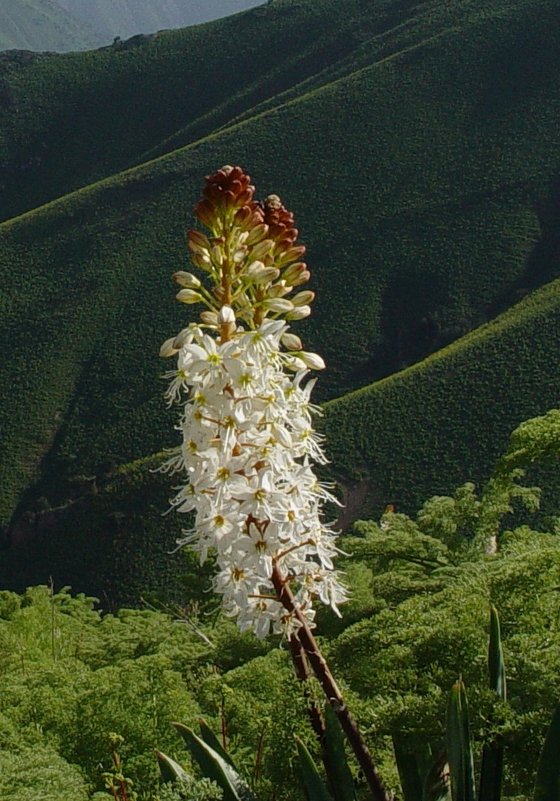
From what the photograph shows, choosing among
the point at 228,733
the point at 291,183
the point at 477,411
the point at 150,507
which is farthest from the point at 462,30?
the point at 228,733

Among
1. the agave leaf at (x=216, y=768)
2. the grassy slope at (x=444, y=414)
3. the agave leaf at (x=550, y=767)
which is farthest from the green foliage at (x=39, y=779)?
the grassy slope at (x=444, y=414)

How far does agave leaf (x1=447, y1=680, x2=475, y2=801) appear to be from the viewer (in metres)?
3.54

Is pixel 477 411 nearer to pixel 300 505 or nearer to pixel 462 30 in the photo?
Result: pixel 300 505

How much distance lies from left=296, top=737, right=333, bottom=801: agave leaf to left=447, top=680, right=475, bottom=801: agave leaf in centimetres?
53

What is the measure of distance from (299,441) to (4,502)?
3879cm

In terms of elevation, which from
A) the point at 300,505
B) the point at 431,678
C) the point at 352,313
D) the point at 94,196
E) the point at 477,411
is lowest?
the point at 477,411

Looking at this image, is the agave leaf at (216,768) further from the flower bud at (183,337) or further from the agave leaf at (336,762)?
the flower bud at (183,337)

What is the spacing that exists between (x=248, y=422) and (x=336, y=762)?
1.44 meters

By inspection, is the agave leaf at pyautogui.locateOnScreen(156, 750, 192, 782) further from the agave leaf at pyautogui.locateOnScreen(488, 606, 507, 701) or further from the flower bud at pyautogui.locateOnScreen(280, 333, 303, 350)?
the flower bud at pyautogui.locateOnScreen(280, 333, 303, 350)

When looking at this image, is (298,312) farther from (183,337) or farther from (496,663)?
(496,663)

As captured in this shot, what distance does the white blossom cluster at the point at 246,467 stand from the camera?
10.8 feet

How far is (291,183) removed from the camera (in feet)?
182

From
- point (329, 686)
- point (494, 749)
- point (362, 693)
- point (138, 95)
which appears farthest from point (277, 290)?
point (138, 95)

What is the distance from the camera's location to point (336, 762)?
3.76 m
